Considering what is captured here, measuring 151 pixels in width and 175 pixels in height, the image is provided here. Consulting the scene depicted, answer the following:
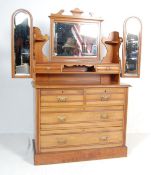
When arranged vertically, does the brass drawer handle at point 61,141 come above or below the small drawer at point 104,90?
below

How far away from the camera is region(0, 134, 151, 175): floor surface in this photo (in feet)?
7.78

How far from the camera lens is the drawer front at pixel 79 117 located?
251 centimetres

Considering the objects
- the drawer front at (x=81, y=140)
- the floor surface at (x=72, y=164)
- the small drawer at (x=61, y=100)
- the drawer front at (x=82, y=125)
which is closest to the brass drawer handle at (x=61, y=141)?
the drawer front at (x=81, y=140)

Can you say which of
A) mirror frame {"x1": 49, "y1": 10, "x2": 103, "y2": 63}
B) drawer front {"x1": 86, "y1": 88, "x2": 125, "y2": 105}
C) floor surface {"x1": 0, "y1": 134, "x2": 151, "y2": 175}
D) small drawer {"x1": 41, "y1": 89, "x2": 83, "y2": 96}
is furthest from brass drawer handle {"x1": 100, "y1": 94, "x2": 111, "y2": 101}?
floor surface {"x1": 0, "y1": 134, "x2": 151, "y2": 175}

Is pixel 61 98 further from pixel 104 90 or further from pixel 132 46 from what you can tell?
pixel 132 46

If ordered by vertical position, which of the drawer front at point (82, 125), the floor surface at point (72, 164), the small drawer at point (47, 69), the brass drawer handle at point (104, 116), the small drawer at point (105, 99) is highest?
the small drawer at point (47, 69)

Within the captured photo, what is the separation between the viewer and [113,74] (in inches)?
115

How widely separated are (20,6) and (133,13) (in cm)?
161

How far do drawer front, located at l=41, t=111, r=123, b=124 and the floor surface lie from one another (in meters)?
0.47

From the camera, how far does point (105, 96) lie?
264 centimetres

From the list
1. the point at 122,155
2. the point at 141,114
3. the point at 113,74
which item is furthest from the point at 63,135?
the point at 141,114

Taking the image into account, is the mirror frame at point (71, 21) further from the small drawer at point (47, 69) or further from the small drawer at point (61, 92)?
the small drawer at point (61, 92)

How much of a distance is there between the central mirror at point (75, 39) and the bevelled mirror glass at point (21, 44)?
0.53m

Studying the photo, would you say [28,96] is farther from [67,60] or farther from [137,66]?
[137,66]
